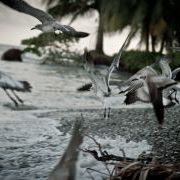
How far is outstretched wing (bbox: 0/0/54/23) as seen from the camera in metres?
4.12

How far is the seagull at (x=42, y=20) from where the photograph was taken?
4048 mm

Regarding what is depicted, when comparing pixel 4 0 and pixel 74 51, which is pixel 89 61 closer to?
pixel 4 0

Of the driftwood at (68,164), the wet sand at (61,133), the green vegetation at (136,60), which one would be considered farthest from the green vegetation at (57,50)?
the driftwood at (68,164)

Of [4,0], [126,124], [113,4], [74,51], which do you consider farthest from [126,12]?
[4,0]

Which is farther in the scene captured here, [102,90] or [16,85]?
[102,90]

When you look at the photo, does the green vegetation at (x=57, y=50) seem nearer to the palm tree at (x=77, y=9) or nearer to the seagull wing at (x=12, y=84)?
the palm tree at (x=77, y=9)

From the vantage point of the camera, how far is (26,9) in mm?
4191

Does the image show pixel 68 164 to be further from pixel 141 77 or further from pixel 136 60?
pixel 136 60

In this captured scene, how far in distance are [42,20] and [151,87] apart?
4.55 ft

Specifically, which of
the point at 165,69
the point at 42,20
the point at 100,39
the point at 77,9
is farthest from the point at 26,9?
the point at 77,9

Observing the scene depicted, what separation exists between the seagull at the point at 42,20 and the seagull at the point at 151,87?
587 millimetres

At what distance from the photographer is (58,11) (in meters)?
30.1

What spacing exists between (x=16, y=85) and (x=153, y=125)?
10.0 ft

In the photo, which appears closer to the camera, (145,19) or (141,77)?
(141,77)
